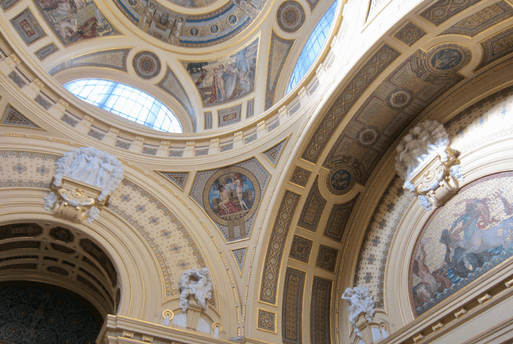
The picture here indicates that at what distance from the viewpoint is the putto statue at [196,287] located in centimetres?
985

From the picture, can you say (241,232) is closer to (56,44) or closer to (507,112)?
(507,112)

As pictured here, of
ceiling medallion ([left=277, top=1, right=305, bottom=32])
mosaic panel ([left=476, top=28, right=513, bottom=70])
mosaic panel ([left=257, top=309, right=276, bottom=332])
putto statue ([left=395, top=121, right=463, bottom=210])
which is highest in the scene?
ceiling medallion ([left=277, top=1, right=305, bottom=32])

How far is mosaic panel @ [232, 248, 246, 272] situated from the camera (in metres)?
11.0

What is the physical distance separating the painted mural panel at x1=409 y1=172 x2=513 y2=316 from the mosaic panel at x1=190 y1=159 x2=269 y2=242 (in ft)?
14.8

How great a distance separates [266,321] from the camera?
10094 mm

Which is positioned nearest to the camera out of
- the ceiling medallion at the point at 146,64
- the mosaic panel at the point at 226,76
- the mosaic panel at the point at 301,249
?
the mosaic panel at the point at 301,249

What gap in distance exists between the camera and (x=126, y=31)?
15203 mm

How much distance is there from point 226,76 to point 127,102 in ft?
12.7

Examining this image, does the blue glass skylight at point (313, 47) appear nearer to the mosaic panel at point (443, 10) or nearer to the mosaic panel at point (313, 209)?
the mosaic panel at point (313, 209)

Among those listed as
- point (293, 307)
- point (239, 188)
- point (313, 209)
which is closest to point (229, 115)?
point (239, 188)

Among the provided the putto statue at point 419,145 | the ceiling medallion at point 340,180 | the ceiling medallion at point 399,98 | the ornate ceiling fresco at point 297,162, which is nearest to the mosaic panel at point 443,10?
the ornate ceiling fresco at point 297,162

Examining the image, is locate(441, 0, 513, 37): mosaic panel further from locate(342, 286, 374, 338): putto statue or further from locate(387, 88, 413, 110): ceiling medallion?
locate(342, 286, 374, 338): putto statue

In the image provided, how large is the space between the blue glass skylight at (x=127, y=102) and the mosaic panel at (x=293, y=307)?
23.9 ft

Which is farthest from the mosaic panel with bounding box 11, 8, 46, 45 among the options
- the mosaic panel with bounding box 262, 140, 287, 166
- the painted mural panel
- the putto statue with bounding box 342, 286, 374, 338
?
the painted mural panel
